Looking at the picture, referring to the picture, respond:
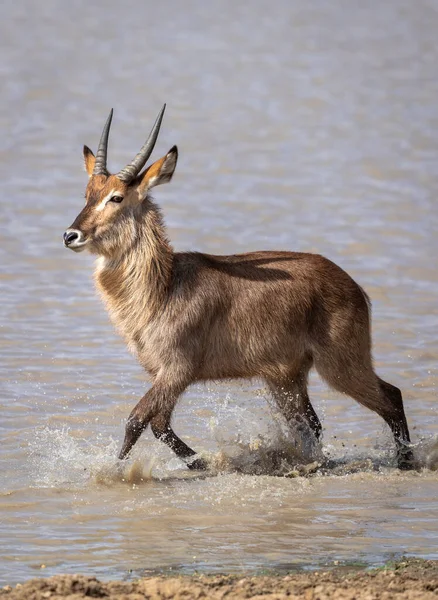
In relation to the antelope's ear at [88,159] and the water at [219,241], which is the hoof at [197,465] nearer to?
the water at [219,241]

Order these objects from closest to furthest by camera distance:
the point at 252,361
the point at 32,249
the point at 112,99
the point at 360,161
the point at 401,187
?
1. the point at 252,361
2. the point at 32,249
3. the point at 401,187
4. the point at 360,161
5. the point at 112,99

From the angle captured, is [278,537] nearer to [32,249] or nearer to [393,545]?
[393,545]

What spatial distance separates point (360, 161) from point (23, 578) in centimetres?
1187

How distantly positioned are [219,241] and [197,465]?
18.0 feet

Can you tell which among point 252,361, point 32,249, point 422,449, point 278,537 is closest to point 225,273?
point 252,361

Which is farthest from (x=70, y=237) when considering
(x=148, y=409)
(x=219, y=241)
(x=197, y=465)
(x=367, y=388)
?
(x=219, y=241)

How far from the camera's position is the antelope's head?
739 cm

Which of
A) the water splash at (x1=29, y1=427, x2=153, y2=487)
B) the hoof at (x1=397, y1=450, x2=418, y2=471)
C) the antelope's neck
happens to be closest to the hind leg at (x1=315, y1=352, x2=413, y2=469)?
the hoof at (x1=397, y1=450, x2=418, y2=471)

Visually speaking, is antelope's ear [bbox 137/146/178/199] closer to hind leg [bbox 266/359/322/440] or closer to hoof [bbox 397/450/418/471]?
hind leg [bbox 266/359/322/440]

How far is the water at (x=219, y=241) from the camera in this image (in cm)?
634

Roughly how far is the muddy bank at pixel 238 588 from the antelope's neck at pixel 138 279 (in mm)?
2357

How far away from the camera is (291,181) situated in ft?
51.5

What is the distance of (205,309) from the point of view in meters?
7.53

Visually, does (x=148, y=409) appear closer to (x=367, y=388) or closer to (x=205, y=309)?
(x=205, y=309)
